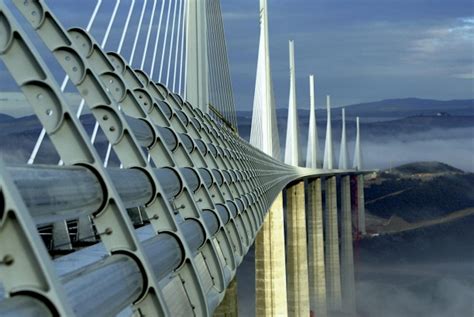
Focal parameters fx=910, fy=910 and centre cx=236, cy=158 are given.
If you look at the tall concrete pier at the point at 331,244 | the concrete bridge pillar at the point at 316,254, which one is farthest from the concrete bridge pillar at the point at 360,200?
the concrete bridge pillar at the point at 316,254

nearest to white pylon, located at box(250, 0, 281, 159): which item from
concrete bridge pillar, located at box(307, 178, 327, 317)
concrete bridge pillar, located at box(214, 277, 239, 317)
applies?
concrete bridge pillar, located at box(214, 277, 239, 317)

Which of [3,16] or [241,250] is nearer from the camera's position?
[3,16]

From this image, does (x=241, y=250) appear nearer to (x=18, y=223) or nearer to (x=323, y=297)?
(x=18, y=223)

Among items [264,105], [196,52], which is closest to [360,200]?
[264,105]

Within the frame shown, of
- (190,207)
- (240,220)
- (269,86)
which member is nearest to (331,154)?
(269,86)

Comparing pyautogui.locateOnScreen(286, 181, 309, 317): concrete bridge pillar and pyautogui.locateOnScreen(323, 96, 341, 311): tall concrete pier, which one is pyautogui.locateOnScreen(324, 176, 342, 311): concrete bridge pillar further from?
pyautogui.locateOnScreen(286, 181, 309, 317): concrete bridge pillar

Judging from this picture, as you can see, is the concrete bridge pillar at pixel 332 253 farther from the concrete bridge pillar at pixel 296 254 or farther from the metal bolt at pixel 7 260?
the metal bolt at pixel 7 260
